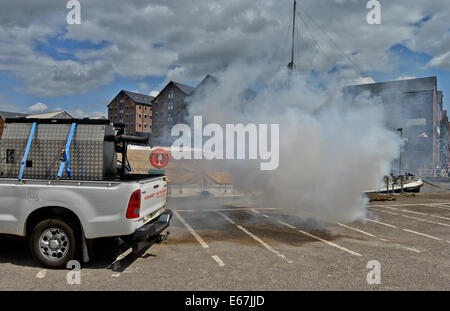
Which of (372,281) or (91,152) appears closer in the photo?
(372,281)

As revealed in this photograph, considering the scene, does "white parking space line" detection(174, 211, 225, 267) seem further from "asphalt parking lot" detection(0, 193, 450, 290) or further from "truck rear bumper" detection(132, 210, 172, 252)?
"truck rear bumper" detection(132, 210, 172, 252)

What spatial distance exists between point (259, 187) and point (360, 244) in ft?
13.4

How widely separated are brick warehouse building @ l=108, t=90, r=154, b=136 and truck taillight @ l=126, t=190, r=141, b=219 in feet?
240

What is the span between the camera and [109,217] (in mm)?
4648

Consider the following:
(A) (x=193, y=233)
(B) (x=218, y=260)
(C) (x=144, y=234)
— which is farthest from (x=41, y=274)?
(A) (x=193, y=233)

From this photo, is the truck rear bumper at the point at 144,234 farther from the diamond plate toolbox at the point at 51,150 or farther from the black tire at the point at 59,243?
the diamond plate toolbox at the point at 51,150

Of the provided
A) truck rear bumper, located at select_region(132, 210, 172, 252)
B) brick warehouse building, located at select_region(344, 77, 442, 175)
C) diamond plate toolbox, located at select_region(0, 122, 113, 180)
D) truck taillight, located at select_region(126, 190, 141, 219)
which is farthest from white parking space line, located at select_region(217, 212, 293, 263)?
brick warehouse building, located at select_region(344, 77, 442, 175)

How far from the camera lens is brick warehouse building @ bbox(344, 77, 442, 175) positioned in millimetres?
26891

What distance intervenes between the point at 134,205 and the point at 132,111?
76.1 metres

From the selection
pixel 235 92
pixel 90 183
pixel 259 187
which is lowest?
pixel 259 187

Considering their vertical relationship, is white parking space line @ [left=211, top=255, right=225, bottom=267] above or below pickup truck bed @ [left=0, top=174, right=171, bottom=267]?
below

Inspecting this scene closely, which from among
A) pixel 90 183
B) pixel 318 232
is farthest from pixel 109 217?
pixel 318 232
